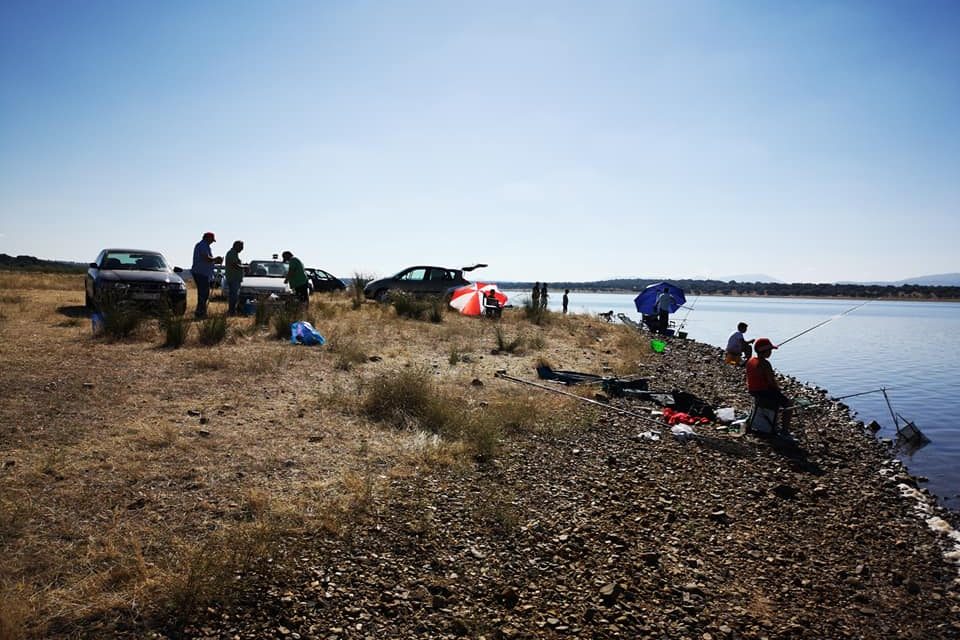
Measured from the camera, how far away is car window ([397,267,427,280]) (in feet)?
73.4

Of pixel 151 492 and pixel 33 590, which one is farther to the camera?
pixel 151 492

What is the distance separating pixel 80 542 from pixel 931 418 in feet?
47.2

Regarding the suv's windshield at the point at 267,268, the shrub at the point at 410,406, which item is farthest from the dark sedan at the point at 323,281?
the shrub at the point at 410,406

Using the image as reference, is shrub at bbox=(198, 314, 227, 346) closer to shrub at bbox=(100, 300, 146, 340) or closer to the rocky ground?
shrub at bbox=(100, 300, 146, 340)

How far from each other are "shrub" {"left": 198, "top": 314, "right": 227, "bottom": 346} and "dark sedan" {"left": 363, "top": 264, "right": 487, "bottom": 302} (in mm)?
10954

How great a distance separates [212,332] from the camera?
10.8 m

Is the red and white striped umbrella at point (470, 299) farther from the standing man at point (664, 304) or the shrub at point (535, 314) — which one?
the standing man at point (664, 304)

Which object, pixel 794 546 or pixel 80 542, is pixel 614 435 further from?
pixel 80 542

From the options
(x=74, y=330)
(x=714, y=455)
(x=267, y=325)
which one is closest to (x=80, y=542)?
(x=714, y=455)

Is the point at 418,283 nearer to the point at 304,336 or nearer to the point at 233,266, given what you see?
the point at 233,266

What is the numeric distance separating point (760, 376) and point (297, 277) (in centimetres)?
1103

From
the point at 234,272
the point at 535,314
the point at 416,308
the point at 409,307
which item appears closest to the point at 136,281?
the point at 234,272

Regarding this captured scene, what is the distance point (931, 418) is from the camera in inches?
464

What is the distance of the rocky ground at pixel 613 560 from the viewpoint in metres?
3.37
